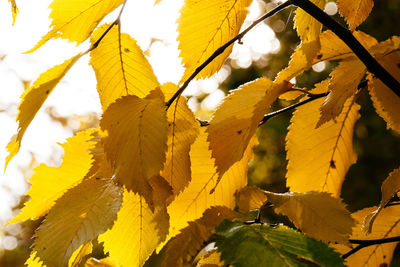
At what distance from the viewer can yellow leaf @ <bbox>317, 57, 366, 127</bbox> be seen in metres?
0.39

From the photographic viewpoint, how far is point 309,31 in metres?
0.46

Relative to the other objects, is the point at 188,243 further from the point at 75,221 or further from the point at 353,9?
the point at 353,9

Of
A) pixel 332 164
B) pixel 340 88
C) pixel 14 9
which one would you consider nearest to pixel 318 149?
pixel 332 164

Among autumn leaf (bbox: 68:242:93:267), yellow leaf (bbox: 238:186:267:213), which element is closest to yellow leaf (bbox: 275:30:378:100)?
yellow leaf (bbox: 238:186:267:213)

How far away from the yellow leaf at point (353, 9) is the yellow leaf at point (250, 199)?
0.19 metres

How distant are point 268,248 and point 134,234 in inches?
6.0

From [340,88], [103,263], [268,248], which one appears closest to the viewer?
[268,248]

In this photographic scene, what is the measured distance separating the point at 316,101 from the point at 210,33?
0.15 m

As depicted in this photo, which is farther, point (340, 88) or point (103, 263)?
point (103, 263)

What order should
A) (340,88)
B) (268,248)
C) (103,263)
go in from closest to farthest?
(268,248) → (340,88) → (103,263)

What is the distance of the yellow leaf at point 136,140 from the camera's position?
33 cm

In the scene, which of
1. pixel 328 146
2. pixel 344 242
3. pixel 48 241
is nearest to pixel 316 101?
pixel 328 146

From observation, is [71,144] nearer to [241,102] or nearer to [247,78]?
[241,102]

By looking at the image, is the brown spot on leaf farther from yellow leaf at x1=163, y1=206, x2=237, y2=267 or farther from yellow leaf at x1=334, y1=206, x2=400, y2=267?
yellow leaf at x1=163, y1=206, x2=237, y2=267
